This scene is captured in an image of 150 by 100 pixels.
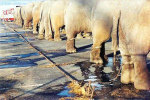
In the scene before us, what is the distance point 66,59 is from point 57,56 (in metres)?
1.00

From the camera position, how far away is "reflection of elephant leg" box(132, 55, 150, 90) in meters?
6.91

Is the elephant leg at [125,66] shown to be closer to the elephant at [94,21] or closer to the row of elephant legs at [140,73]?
the elephant at [94,21]

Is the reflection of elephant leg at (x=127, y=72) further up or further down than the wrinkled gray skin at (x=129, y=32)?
further down

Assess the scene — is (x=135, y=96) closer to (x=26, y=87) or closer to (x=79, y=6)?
(x=26, y=87)

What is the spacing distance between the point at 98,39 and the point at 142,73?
3.41 metres

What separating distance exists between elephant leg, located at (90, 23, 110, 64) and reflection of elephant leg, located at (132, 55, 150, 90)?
2979mm

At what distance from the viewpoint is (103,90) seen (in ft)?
23.3

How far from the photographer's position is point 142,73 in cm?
694

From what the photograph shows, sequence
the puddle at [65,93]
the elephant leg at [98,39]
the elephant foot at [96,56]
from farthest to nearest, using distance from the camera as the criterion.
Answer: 1. the elephant foot at [96,56]
2. the elephant leg at [98,39]
3. the puddle at [65,93]

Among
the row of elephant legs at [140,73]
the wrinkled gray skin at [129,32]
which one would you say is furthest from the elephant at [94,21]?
the row of elephant legs at [140,73]

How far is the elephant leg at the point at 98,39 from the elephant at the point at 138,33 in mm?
2365

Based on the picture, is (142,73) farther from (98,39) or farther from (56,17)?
(56,17)

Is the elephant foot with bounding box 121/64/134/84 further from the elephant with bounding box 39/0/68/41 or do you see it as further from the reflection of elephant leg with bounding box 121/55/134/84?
the elephant with bounding box 39/0/68/41

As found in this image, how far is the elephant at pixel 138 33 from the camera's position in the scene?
21.8ft
